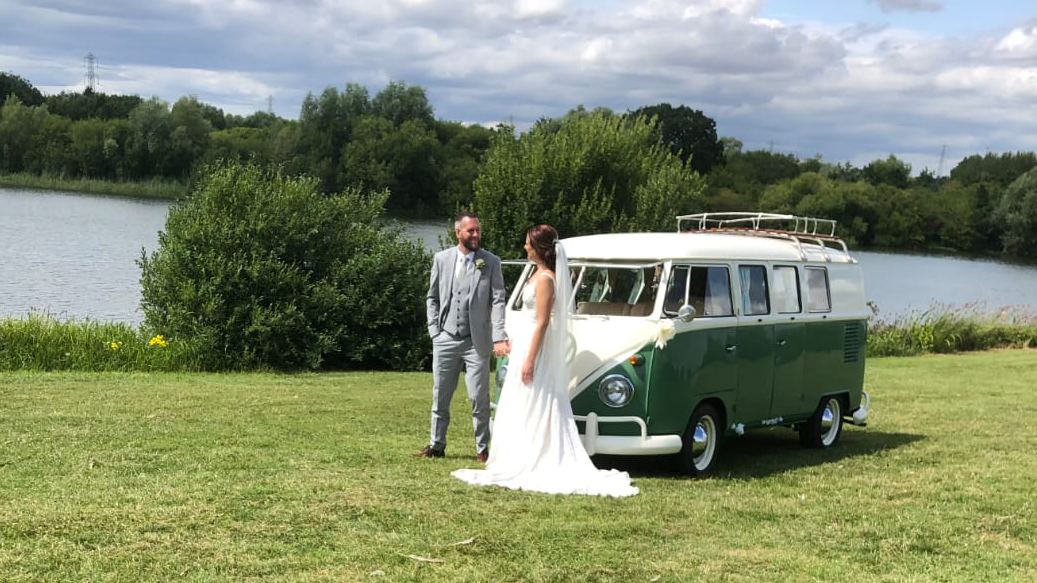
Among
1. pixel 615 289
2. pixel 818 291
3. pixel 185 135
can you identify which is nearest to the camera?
pixel 615 289

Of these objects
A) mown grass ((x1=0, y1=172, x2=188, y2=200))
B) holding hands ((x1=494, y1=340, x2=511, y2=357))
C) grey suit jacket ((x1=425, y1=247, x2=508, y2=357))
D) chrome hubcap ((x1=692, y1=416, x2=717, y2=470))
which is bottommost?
chrome hubcap ((x1=692, y1=416, x2=717, y2=470))

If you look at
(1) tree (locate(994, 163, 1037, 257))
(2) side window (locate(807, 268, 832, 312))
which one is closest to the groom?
(2) side window (locate(807, 268, 832, 312))

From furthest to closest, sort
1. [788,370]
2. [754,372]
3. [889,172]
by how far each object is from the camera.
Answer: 1. [889,172]
2. [788,370]
3. [754,372]

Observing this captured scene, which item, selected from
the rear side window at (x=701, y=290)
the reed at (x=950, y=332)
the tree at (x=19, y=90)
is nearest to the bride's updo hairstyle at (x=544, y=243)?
the rear side window at (x=701, y=290)

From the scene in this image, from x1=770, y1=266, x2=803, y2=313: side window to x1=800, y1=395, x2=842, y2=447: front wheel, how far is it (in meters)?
1.45

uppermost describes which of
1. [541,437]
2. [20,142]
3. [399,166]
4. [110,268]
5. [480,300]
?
[399,166]

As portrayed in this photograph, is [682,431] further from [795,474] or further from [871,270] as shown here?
[871,270]

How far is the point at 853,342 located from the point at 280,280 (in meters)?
12.8

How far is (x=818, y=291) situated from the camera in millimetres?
12117

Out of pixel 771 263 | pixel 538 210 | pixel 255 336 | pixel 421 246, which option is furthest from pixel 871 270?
pixel 771 263

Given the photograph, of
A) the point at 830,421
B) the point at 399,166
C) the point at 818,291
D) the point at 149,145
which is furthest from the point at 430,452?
the point at 149,145

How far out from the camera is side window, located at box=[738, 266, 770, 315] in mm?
10637

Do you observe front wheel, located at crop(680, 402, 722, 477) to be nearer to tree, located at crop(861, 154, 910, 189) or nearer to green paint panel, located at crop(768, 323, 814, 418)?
green paint panel, located at crop(768, 323, 814, 418)

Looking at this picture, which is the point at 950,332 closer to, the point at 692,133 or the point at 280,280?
the point at 280,280
